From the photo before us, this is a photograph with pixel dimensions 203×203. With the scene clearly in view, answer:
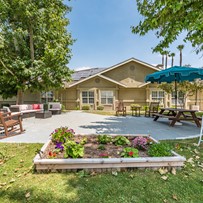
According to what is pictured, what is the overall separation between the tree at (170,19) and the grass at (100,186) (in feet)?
12.5

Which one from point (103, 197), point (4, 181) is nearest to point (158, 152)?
point (103, 197)

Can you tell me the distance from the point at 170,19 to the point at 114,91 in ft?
44.2

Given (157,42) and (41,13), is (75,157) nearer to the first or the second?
(157,42)

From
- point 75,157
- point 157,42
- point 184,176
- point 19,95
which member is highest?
point 157,42

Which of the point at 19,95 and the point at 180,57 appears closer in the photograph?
the point at 19,95

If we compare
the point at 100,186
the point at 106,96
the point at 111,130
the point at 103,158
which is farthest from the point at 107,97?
the point at 100,186

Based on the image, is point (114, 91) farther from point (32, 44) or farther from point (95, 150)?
point (95, 150)

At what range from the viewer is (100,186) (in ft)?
7.99

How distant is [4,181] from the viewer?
2648 millimetres

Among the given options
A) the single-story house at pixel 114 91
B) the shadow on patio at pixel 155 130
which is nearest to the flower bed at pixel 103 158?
the shadow on patio at pixel 155 130

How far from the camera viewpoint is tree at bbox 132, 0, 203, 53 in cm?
402

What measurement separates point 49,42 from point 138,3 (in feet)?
32.7

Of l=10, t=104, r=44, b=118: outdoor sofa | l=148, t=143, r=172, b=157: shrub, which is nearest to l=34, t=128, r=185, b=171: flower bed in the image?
l=148, t=143, r=172, b=157: shrub

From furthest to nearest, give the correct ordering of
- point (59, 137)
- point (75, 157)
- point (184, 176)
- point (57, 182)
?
point (59, 137), point (75, 157), point (184, 176), point (57, 182)
